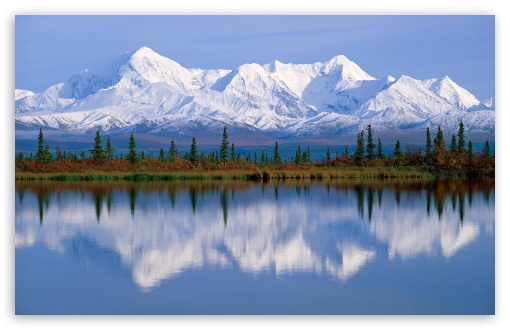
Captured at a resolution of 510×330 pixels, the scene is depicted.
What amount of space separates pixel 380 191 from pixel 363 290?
20793 millimetres

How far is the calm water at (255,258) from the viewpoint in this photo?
13766 mm

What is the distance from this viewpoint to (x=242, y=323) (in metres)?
13.1

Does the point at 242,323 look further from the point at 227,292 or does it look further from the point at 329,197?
the point at 329,197

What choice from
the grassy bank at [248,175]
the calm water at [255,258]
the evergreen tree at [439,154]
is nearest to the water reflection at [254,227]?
the calm water at [255,258]

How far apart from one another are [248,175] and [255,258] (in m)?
35.0

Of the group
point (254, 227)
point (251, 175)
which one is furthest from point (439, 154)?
point (254, 227)

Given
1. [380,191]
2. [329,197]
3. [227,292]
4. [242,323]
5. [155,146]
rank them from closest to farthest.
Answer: [242,323]
[227,292]
[329,197]
[380,191]
[155,146]

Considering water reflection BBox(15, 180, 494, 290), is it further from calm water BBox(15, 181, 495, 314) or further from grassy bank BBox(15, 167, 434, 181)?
grassy bank BBox(15, 167, 434, 181)

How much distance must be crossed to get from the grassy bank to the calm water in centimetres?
1876

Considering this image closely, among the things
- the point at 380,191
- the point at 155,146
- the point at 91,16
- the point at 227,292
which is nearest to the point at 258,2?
the point at 91,16

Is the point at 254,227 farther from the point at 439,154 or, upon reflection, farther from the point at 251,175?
the point at 439,154

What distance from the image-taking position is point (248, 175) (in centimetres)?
5188

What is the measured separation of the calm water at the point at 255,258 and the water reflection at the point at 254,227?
0.04 meters

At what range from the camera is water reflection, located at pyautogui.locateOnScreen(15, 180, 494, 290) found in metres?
16.8
